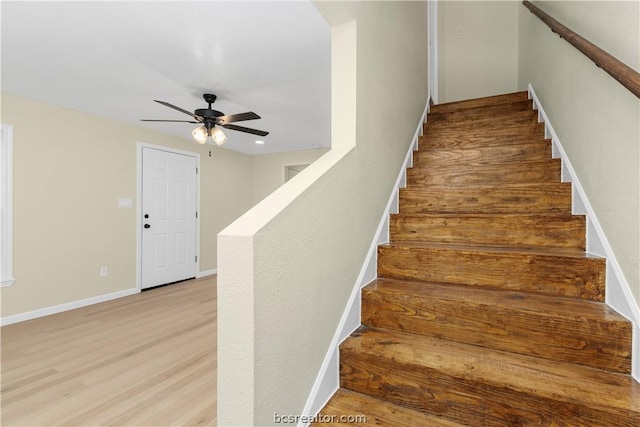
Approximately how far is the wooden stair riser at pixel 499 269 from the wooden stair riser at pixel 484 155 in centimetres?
92

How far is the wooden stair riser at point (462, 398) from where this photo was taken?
2.96 ft

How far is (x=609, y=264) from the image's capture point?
123cm

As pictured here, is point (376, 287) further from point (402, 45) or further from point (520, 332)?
point (402, 45)

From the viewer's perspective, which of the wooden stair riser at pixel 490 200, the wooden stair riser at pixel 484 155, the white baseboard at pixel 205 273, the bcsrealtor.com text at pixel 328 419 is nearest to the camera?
the bcsrealtor.com text at pixel 328 419

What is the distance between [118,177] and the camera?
3.99m

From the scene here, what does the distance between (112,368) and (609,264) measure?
9.58 ft

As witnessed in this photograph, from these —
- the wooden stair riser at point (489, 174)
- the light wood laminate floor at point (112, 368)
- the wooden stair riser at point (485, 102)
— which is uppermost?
the wooden stair riser at point (485, 102)

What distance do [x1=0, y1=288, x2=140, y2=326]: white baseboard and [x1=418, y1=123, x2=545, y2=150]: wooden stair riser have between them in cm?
403

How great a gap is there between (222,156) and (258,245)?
507 cm

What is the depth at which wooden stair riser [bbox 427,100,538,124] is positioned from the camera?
258 cm

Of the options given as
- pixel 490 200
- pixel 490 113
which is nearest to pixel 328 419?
pixel 490 200

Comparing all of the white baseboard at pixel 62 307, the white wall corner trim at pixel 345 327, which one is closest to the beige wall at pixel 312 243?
the white wall corner trim at pixel 345 327

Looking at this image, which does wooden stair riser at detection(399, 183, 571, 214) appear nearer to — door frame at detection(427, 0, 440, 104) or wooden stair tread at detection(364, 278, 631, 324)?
wooden stair tread at detection(364, 278, 631, 324)

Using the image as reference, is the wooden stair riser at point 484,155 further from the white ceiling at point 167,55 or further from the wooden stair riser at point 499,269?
the white ceiling at point 167,55
